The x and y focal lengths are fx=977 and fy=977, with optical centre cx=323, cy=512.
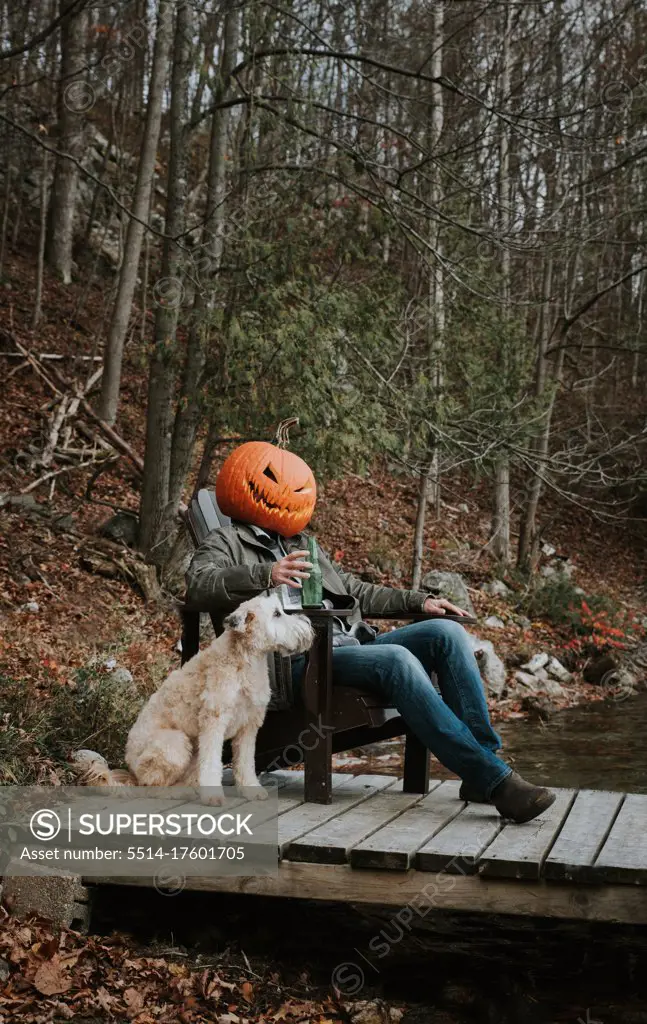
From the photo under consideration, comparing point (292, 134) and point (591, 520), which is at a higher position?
point (292, 134)

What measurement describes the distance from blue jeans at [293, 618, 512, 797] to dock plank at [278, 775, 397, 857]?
0.51m

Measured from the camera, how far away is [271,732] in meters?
4.59

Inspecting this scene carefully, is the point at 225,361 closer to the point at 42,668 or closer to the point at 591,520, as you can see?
the point at 42,668

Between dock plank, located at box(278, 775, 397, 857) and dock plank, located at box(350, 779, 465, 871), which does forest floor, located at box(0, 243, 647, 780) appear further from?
dock plank, located at box(350, 779, 465, 871)

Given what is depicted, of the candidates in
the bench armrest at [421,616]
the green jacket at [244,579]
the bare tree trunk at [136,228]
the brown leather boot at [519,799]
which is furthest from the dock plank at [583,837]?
the bare tree trunk at [136,228]

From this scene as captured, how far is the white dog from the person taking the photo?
4086mm

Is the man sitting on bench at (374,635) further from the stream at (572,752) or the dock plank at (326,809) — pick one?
the stream at (572,752)

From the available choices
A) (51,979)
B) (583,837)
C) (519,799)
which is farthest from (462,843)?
(51,979)

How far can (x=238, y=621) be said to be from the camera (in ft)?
13.3

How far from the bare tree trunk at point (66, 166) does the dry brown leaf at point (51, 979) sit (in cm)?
1554

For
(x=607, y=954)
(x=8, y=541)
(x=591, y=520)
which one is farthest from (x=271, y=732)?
(x=591, y=520)

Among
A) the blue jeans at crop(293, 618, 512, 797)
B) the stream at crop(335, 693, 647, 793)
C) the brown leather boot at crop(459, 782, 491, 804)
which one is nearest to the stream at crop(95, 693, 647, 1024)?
the brown leather boot at crop(459, 782, 491, 804)

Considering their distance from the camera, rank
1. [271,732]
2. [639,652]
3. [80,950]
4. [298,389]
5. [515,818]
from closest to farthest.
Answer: [80,950] < [515,818] < [271,732] < [298,389] < [639,652]

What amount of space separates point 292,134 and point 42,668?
18.9ft
